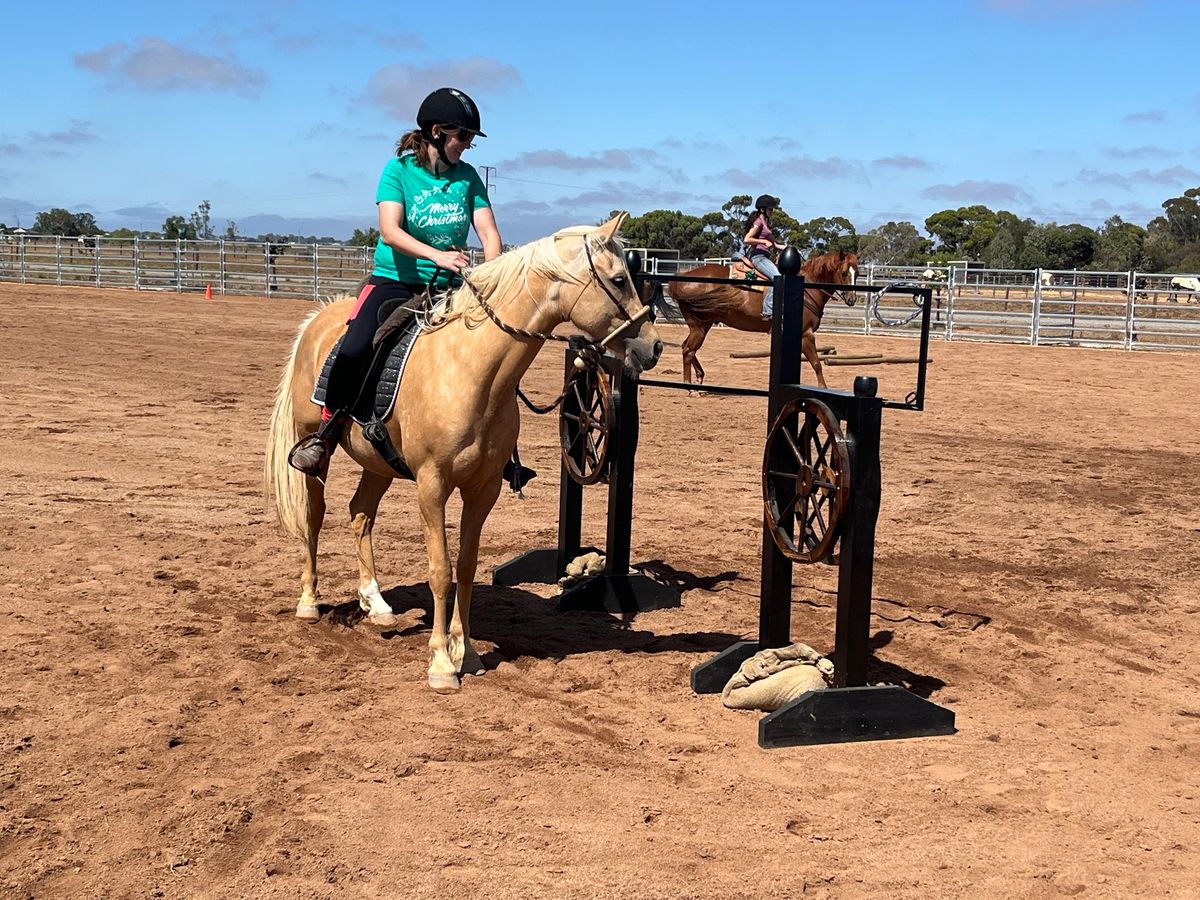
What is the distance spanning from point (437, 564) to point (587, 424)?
5.49 ft

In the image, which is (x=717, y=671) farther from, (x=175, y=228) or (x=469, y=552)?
(x=175, y=228)

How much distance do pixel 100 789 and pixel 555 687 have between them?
6.53 ft

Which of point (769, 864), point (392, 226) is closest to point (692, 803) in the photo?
point (769, 864)

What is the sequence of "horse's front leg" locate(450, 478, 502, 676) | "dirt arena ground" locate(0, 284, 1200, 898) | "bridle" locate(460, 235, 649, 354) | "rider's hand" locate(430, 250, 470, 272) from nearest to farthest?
"dirt arena ground" locate(0, 284, 1200, 898), "bridle" locate(460, 235, 649, 354), "rider's hand" locate(430, 250, 470, 272), "horse's front leg" locate(450, 478, 502, 676)

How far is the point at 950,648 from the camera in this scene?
19.9 ft

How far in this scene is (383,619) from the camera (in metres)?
6.25

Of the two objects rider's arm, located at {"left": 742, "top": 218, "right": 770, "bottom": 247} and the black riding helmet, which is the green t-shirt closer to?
the black riding helmet

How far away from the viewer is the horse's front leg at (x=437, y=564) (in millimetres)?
5348

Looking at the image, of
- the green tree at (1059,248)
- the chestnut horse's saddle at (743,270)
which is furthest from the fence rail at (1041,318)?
the green tree at (1059,248)

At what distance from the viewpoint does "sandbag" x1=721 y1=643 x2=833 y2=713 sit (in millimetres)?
5098

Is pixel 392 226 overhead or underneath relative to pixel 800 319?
overhead

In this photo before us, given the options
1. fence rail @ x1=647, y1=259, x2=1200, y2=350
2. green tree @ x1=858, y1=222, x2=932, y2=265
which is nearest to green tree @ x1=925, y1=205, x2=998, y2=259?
green tree @ x1=858, y1=222, x2=932, y2=265

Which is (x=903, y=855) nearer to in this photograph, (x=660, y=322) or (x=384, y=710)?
(x=384, y=710)

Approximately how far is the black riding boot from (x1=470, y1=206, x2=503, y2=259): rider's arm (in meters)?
1.15
